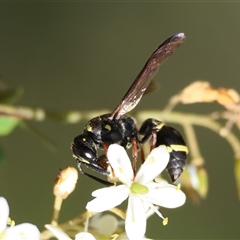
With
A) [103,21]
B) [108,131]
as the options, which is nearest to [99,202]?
[108,131]

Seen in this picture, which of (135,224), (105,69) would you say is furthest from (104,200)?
(105,69)

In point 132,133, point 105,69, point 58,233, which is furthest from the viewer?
point 105,69

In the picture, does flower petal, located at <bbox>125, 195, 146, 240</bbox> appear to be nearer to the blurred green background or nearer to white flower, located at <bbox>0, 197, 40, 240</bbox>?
white flower, located at <bbox>0, 197, 40, 240</bbox>

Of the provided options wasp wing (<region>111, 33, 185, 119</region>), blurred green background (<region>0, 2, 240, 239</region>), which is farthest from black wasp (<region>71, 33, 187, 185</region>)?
blurred green background (<region>0, 2, 240, 239</region>)

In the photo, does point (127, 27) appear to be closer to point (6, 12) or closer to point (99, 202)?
point (6, 12)

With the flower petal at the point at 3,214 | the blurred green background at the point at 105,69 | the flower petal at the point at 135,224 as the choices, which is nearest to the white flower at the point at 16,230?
the flower petal at the point at 3,214

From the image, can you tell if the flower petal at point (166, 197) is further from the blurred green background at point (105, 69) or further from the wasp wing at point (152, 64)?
the blurred green background at point (105, 69)

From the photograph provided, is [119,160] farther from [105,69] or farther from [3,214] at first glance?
[105,69]

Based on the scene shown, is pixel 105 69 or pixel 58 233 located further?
pixel 105 69
